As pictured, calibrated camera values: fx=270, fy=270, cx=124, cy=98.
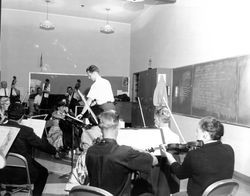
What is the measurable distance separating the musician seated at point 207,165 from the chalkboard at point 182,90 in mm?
3581

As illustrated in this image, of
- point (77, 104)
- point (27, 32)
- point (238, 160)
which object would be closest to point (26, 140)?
point (238, 160)

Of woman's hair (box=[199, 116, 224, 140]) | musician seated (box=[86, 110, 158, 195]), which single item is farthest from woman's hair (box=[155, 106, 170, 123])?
musician seated (box=[86, 110, 158, 195])

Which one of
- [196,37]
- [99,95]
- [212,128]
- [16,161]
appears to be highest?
[196,37]

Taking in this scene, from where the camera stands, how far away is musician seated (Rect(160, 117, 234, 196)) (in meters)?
1.67

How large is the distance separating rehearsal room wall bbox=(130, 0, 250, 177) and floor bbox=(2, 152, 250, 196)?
35 cm

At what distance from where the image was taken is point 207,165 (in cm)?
166

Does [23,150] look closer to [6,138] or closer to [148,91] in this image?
[6,138]

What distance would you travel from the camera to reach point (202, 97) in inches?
190

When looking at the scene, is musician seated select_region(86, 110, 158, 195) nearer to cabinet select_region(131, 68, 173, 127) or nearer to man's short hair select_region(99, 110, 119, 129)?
man's short hair select_region(99, 110, 119, 129)

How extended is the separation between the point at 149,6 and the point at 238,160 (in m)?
5.18

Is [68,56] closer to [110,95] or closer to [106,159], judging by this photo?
[110,95]

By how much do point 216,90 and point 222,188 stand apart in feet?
10.1

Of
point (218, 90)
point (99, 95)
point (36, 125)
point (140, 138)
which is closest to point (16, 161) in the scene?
point (36, 125)

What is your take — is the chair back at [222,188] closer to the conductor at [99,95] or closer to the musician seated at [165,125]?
the musician seated at [165,125]
